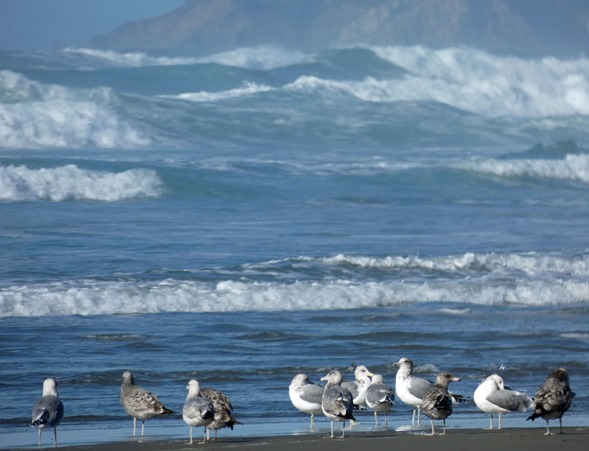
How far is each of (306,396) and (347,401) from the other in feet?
1.83

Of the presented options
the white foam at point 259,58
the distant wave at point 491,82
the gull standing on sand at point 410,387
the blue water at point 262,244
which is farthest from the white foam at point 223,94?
the gull standing on sand at point 410,387

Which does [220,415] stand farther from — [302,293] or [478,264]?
[478,264]

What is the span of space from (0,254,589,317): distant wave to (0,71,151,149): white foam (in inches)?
660

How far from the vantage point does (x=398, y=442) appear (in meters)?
8.82

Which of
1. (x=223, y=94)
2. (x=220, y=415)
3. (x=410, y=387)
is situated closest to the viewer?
(x=220, y=415)

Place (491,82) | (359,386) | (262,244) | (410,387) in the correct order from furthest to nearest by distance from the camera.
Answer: (491,82) → (262,244) → (359,386) → (410,387)

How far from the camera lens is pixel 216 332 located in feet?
44.9

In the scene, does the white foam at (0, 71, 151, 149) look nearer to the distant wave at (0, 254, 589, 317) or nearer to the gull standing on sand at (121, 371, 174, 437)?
the distant wave at (0, 254, 589, 317)

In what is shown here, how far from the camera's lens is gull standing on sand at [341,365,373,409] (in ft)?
33.4

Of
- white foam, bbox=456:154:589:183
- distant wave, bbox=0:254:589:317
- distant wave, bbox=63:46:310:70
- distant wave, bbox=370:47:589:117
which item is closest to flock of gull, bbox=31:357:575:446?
distant wave, bbox=0:254:589:317

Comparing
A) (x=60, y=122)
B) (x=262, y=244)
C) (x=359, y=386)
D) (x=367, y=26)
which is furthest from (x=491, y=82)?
(x=359, y=386)

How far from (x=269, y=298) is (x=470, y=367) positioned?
153 inches

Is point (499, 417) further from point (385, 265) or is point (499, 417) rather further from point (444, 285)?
point (385, 265)

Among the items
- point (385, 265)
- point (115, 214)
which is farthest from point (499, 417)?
point (115, 214)
